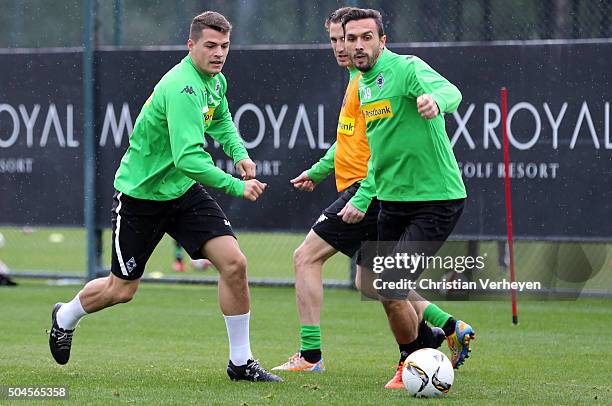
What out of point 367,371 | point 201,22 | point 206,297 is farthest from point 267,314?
point 201,22

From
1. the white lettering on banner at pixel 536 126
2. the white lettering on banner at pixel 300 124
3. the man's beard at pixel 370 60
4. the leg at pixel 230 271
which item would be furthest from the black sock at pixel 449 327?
the white lettering on banner at pixel 300 124

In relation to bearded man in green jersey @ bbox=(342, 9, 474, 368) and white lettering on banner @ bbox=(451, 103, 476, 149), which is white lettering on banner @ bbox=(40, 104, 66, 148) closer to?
white lettering on banner @ bbox=(451, 103, 476, 149)

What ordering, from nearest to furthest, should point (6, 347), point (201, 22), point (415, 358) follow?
point (415, 358) < point (201, 22) < point (6, 347)

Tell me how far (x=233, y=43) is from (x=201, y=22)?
6587 mm

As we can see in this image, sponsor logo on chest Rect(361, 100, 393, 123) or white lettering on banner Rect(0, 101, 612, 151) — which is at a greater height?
sponsor logo on chest Rect(361, 100, 393, 123)

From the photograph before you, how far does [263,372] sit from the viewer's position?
764cm

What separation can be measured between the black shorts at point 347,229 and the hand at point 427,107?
185 centimetres

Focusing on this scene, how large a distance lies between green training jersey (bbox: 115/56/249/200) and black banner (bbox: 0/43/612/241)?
521 cm

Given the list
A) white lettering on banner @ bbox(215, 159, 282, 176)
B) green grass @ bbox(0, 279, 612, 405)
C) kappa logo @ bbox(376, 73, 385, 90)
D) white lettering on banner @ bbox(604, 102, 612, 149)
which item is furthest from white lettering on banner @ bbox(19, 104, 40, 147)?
kappa logo @ bbox(376, 73, 385, 90)

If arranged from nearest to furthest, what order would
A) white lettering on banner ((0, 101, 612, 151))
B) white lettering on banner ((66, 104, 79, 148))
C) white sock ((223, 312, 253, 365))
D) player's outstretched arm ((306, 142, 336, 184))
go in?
1. white sock ((223, 312, 253, 365))
2. player's outstretched arm ((306, 142, 336, 184))
3. white lettering on banner ((0, 101, 612, 151))
4. white lettering on banner ((66, 104, 79, 148))

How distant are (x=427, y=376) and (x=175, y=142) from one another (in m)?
1.94

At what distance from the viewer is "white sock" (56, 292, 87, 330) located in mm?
7992

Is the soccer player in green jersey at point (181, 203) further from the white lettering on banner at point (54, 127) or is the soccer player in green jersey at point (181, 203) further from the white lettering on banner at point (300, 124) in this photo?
the white lettering on banner at point (54, 127)

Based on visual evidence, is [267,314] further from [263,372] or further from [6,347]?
[263,372]
